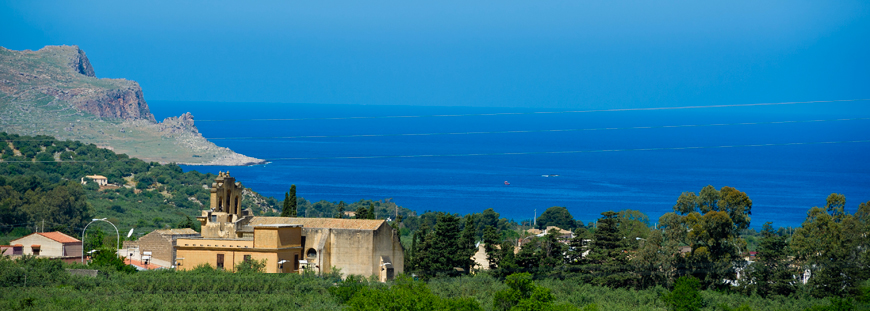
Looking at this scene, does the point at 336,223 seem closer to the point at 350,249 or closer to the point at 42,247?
the point at 350,249

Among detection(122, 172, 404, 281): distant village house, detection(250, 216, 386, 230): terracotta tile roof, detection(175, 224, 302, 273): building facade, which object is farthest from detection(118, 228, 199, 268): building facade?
detection(250, 216, 386, 230): terracotta tile roof

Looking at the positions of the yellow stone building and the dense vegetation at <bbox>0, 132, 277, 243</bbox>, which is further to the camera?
the dense vegetation at <bbox>0, 132, 277, 243</bbox>

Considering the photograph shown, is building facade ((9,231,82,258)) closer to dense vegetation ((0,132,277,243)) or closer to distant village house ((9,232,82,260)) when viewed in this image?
distant village house ((9,232,82,260))

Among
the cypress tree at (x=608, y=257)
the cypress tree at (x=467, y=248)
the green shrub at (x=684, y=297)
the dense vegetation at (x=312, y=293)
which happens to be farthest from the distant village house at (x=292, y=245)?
the green shrub at (x=684, y=297)

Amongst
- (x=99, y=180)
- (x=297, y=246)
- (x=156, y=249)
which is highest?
(x=99, y=180)

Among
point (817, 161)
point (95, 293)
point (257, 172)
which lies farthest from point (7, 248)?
Result: point (817, 161)

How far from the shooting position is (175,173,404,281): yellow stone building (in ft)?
141

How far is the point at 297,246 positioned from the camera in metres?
43.8

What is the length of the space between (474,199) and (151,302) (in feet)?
321

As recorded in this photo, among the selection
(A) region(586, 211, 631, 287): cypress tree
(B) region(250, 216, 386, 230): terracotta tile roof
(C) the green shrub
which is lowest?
(C) the green shrub

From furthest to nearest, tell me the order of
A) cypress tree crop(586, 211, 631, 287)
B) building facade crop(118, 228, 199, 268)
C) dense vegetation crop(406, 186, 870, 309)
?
building facade crop(118, 228, 199, 268) < cypress tree crop(586, 211, 631, 287) < dense vegetation crop(406, 186, 870, 309)

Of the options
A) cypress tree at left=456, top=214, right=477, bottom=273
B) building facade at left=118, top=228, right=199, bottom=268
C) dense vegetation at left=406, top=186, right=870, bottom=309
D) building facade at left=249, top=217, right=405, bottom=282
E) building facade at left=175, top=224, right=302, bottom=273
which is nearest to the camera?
building facade at left=175, top=224, right=302, bottom=273

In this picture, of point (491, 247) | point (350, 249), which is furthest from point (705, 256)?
point (350, 249)

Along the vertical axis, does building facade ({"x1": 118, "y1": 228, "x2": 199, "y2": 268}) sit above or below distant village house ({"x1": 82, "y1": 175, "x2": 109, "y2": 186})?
below
